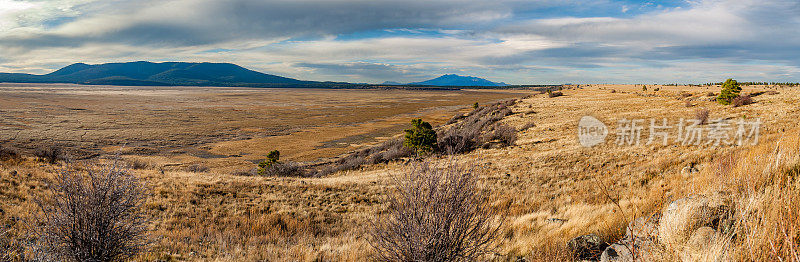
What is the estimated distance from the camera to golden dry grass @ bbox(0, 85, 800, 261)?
451 cm

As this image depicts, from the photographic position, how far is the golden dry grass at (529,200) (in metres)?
4.51

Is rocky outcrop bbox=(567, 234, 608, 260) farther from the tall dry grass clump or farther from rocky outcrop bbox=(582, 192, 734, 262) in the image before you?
the tall dry grass clump

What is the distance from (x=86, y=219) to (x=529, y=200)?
1052 cm

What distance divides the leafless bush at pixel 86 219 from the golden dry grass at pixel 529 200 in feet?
4.55

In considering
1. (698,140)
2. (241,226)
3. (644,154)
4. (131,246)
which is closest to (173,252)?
(131,246)

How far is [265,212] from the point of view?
446 inches

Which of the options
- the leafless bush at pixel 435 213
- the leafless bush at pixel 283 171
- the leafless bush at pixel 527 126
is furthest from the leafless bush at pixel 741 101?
the leafless bush at pixel 435 213

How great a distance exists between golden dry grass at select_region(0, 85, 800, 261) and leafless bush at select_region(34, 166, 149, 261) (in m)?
1.39

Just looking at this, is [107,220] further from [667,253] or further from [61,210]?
[667,253]

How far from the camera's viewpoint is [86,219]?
4781 millimetres

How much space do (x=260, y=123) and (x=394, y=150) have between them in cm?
4631

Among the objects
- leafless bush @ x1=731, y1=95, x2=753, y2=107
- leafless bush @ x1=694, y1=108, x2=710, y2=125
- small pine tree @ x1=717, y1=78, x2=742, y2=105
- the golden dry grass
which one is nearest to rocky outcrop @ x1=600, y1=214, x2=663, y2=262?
the golden dry grass
